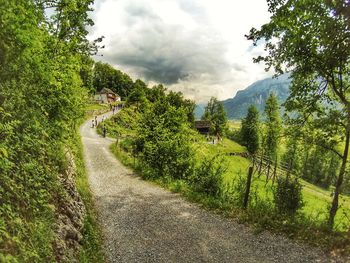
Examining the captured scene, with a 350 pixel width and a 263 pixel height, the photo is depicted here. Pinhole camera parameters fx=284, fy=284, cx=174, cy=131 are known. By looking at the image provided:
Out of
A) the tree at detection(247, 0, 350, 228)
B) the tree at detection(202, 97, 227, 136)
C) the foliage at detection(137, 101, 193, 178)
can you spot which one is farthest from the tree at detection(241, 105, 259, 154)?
the tree at detection(247, 0, 350, 228)

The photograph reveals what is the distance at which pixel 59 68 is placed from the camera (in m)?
11.3

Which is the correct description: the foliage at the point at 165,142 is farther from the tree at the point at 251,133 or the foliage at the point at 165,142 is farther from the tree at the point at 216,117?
the tree at the point at 216,117

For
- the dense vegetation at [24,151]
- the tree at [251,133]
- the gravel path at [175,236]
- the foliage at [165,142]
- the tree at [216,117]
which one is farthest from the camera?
the tree at [216,117]

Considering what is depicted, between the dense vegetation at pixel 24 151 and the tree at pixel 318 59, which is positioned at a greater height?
the tree at pixel 318 59

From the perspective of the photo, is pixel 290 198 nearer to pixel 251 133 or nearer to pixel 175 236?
pixel 175 236

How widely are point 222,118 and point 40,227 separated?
337 ft

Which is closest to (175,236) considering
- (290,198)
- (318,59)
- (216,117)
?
(290,198)

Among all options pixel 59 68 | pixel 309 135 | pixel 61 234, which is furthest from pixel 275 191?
pixel 59 68

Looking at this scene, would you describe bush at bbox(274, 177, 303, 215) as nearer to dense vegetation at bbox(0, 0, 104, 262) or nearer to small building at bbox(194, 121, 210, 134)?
dense vegetation at bbox(0, 0, 104, 262)

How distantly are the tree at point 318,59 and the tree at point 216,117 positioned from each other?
80525 millimetres

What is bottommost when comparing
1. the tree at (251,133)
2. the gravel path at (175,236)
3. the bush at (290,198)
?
the gravel path at (175,236)

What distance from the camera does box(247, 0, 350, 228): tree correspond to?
10.5 metres

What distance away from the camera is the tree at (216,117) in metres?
98.4

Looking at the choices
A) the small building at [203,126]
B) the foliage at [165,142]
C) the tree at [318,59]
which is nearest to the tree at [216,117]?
the small building at [203,126]
